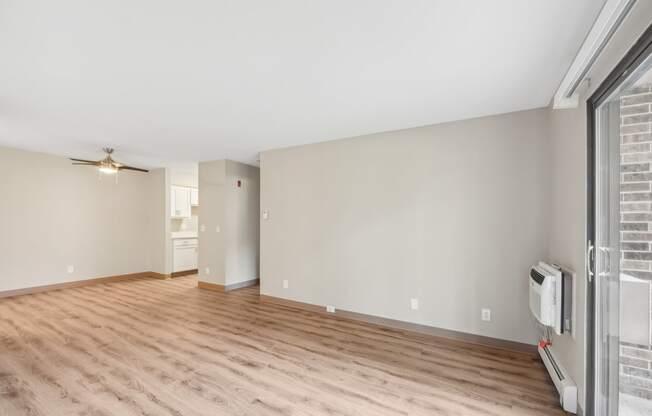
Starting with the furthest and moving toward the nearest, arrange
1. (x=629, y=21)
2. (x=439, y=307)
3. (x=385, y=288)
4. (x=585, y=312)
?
(x=385, y=288) < (x=439, y=307) < (x=585, y=312) < (x=629, y=21)

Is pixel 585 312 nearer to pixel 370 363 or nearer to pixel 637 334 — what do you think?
pixel 637 334

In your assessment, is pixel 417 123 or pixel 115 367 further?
pixel 417 123

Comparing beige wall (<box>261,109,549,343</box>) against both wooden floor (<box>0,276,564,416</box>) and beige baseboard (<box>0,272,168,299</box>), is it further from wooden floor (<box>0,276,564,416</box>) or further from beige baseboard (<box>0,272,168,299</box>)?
beige baseboard (<box>0,272,168,299</box>)

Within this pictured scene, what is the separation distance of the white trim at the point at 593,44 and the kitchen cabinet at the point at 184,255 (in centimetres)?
738

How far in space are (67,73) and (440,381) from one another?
13.0ft

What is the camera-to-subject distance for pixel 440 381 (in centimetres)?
253

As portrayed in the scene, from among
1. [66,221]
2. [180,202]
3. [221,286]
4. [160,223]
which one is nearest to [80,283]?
[66,221]

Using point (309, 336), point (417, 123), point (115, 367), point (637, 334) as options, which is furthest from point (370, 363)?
point (417, 123)

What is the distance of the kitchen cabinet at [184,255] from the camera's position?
7047 millimetres

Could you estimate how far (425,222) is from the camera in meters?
3.59

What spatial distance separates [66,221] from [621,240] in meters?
7.87

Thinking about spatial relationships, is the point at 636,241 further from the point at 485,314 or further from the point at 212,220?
the point at 212,220

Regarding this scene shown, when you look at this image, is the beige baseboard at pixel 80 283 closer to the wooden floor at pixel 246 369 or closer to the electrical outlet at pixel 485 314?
the wooden floor at pixel 246 369

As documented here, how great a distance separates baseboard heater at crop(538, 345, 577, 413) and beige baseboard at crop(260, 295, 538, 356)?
1.57 feet
